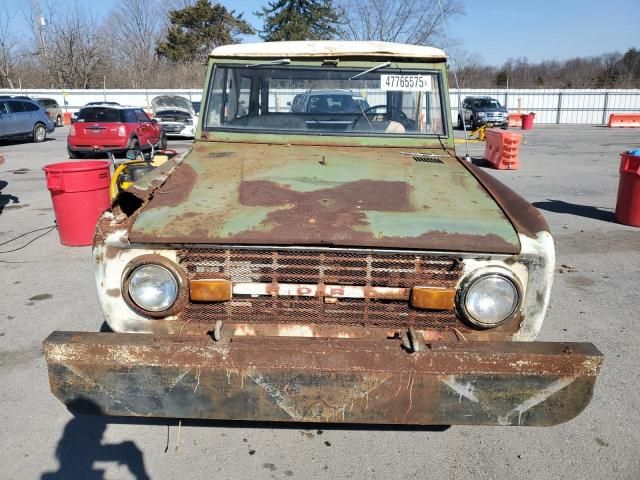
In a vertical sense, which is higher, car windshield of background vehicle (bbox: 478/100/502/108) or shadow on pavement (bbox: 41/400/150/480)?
car windshield of background vehicle (bbox: 478/100/502/108)

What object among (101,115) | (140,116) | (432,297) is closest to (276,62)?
(432,297)

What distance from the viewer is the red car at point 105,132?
1523 centimetres

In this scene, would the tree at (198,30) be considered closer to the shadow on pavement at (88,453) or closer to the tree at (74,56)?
the tree at (74,56)

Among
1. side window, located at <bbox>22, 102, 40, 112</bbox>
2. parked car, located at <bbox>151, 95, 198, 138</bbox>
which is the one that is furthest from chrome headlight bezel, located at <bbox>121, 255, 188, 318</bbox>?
side window, located at <bbox>22, 102, 40, 112</bbox>

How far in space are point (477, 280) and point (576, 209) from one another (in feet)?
24.9

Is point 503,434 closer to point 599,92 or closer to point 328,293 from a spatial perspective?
point 328,293

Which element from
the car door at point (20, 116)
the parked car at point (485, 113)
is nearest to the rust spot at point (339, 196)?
the car door at point (20, 116)

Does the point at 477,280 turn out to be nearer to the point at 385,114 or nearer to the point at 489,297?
the point at 489,297

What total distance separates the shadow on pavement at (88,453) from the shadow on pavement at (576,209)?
7808 millimetres

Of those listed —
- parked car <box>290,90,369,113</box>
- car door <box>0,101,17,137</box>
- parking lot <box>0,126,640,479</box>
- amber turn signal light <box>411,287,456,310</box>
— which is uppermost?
parked car <box>290,90,369,113</box>

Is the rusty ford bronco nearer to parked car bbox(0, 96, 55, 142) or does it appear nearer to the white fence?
parked car bbox(0, 96, 55, 142)

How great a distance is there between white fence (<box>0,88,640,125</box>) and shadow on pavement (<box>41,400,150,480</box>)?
32824mm

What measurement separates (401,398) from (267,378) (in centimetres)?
56

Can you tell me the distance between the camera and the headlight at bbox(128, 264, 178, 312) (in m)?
2.33
